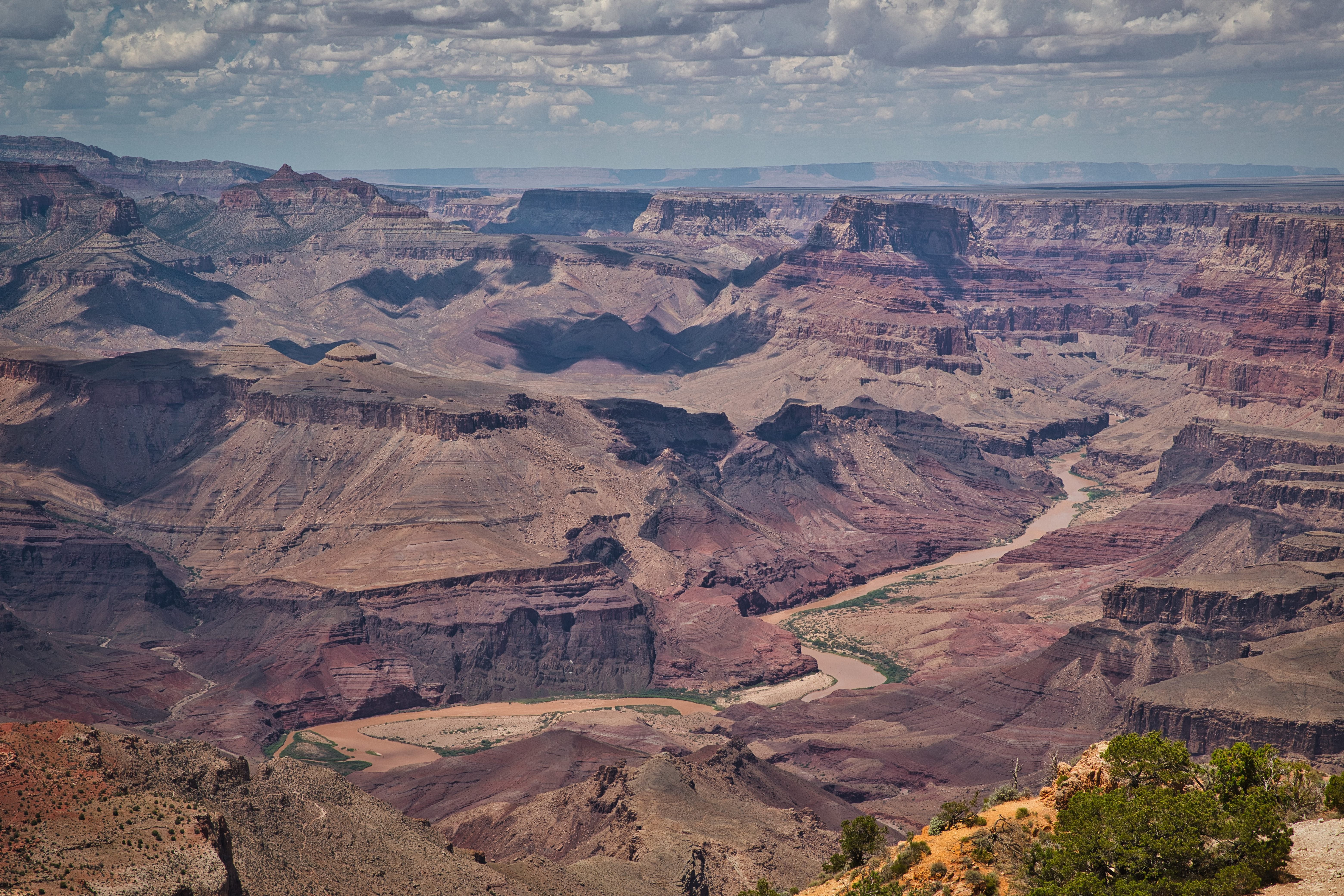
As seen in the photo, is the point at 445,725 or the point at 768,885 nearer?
the point at 768,885

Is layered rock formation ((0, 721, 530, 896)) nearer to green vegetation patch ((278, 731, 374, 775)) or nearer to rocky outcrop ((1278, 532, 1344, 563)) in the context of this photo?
green vegetation patch ((278, 731, 374, 775))

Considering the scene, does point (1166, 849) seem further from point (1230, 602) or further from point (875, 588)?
point (875, 588)

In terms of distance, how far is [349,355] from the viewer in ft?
601

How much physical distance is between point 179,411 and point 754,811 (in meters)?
119

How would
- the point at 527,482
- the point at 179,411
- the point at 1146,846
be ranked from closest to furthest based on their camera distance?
1. the point at 1146,846
2. the point at 527,482
3. the point at 179,411

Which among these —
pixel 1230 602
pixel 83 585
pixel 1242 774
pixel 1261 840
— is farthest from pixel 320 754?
pixel 1261 840

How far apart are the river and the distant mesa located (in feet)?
229

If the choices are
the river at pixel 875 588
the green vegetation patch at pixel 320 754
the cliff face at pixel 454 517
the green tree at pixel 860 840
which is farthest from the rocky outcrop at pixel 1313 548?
the green tree at pixel 860 840

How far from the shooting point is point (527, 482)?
154 m

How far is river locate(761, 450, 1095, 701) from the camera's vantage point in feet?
399

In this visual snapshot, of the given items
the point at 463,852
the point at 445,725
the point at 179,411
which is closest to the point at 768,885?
the point at 463,852

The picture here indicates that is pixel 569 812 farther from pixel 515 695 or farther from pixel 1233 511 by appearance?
pixel 1233 511

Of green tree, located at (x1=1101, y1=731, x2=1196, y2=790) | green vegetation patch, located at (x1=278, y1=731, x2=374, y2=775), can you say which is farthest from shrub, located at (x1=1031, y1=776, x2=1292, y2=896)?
green vegetation patch, located at (x1=278, y1=731, x2=374, y2=775)

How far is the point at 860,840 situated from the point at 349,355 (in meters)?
144
